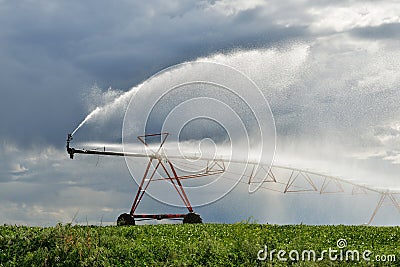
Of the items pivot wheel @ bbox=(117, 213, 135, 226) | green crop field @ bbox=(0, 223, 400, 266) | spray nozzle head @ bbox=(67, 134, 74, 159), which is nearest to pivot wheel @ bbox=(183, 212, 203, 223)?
pivot wheel @ bbox=(117, 213, 135, 226)

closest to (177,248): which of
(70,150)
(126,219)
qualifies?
(126,219)

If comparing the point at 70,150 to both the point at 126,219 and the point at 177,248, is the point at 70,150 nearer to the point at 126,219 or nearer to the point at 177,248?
the point at 126,219

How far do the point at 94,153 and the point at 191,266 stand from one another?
32.0 feet

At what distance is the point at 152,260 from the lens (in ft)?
42.2

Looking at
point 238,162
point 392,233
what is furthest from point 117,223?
point 392,233

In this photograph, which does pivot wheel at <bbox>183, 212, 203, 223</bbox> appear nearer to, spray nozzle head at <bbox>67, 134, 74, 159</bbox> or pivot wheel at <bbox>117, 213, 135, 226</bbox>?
pivot wheel at <bbox>117, 213, 135, 226</bbox>

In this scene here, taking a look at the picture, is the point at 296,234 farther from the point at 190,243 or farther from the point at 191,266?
the point at 191,266

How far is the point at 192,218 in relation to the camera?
20969mm

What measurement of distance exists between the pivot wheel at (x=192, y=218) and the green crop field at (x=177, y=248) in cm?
455

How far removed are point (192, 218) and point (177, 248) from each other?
7.28 m

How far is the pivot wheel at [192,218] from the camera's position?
68.7ft

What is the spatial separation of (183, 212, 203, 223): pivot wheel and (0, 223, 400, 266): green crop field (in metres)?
4.55

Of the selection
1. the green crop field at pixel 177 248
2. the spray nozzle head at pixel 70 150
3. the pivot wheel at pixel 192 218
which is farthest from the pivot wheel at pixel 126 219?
the green crop field at pixel 177 248

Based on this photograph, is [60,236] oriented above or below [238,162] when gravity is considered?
below
